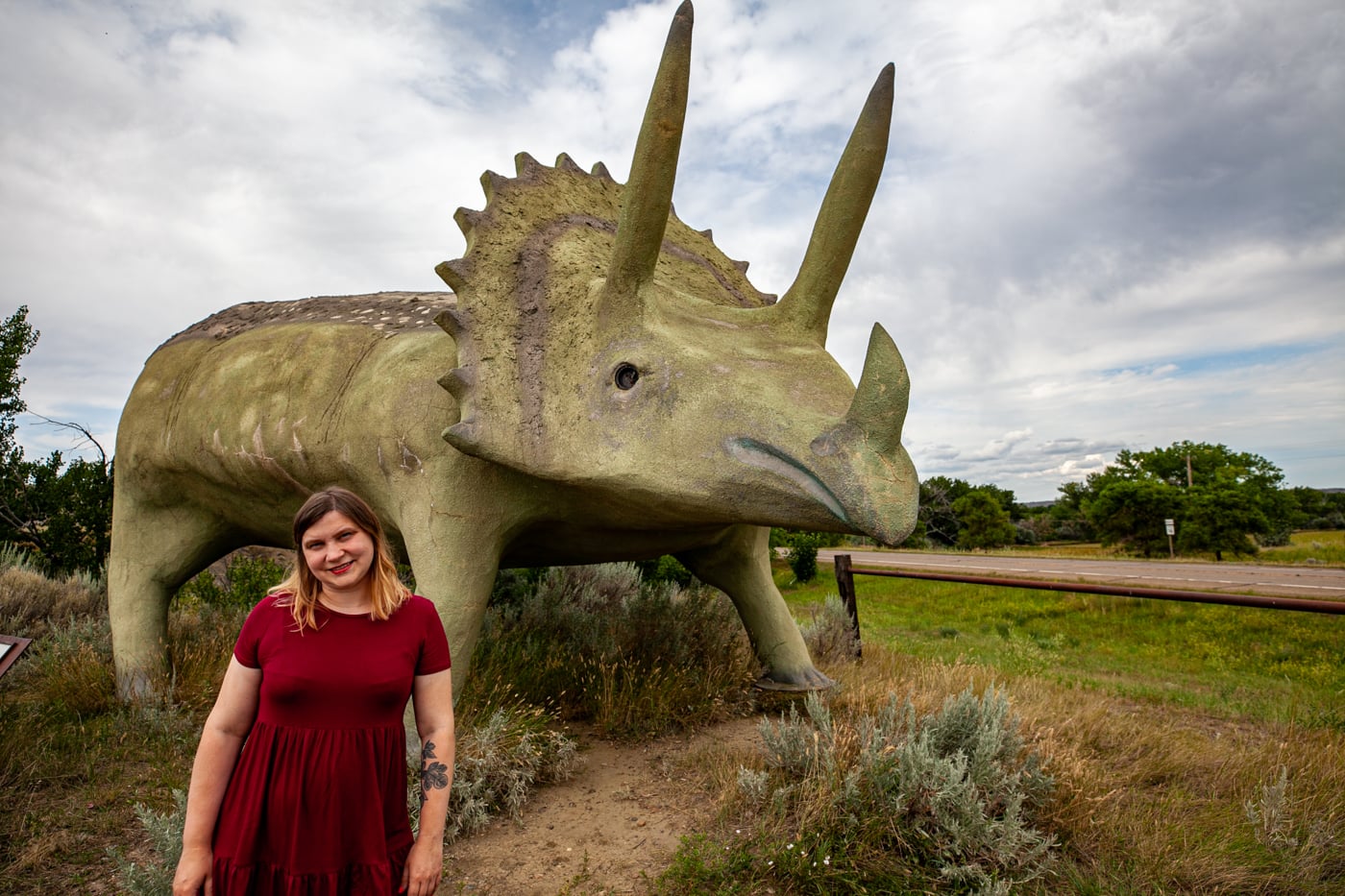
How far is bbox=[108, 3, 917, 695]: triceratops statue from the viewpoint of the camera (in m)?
2.28

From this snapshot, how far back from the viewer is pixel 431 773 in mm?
1655

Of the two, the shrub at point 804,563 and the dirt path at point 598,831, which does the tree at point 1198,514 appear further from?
the dirt path at point 598,831

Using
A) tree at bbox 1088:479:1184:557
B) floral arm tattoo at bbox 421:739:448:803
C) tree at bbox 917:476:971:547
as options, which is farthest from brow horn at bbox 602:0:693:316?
tree at bbox 917:476:971:547

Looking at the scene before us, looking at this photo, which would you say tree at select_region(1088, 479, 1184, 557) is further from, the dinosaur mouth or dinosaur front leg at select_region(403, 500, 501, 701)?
the dinosaur mouth

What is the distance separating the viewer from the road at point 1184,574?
31.5 ft

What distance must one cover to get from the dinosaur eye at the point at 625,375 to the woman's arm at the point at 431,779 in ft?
3.69

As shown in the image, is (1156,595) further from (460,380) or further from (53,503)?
(53,503)

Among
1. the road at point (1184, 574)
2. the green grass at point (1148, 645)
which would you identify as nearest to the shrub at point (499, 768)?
the green grass at point (1148, 645)

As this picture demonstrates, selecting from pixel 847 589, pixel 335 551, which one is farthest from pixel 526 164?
pixel 847 589

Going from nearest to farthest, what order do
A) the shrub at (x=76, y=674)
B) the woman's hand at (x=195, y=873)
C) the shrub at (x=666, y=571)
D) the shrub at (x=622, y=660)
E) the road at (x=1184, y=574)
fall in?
the woman's hand at (x=195, y=873), the shrub at (x=622, y=660), the shrub at (x=76, y=674), the road at (x=1184, y=574), the shrub at (x=666, y=571)

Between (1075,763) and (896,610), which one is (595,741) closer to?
(1075,763)

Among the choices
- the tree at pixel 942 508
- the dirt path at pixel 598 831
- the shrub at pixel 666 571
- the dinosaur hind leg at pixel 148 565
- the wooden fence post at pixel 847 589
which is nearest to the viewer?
the dirt path at pixel 598 831

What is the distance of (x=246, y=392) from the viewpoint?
3926 mm

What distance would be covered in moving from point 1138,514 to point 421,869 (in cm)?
2378
